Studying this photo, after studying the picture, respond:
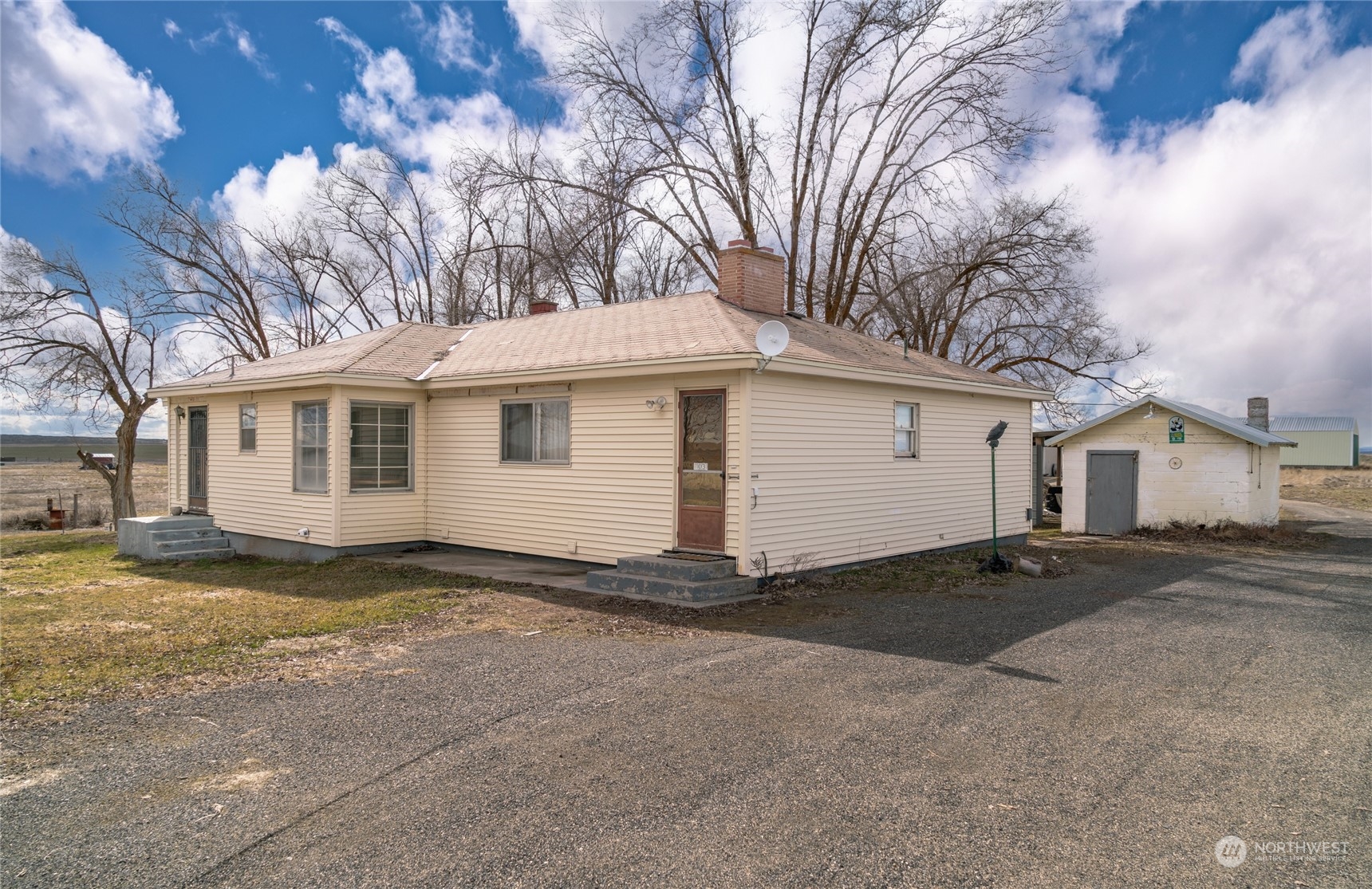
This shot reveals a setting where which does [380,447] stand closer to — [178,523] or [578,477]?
[578,477]

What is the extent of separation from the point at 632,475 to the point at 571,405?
1.46 meters

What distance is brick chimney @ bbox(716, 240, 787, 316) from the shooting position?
12.2 m

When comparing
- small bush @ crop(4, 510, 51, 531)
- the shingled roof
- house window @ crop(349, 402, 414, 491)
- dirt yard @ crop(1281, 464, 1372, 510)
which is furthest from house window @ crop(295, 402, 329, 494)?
dirt yard @ crop(1281, 464, 1372, 510)

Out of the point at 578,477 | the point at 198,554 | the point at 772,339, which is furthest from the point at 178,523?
the point at 772,339

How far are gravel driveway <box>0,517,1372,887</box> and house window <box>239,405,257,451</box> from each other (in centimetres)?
829

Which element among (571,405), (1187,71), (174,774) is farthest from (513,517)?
(1187,71)

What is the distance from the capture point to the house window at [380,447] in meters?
11.9

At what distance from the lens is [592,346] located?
1133cm

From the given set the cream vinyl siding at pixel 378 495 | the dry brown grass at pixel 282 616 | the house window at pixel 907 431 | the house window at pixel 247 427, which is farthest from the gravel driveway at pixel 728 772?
the house window at pixel 247 427

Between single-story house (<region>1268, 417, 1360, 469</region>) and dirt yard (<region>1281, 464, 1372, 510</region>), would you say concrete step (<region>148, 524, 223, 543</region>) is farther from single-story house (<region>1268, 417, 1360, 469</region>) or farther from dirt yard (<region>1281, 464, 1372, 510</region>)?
single-story house (<region>1268, 417, 1360, 469</region>)

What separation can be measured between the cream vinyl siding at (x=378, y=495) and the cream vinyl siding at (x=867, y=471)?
608cm

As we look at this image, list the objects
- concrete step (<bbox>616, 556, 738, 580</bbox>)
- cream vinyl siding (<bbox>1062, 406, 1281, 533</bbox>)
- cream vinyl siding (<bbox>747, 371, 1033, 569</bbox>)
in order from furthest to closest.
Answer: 1. cream vinyl siding (<bbox>1062, 406, 1281, 533</bbox>)
2. cream vinyl siding (<bbox>747, 371, 1033, 569</bbox>)
3. concrete step (<bbox>616, 556, 738, 580</bbox>)

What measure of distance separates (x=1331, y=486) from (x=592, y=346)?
4334 centimetres

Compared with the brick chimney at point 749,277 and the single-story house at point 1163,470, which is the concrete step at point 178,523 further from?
the single-story house at point 1163,470
